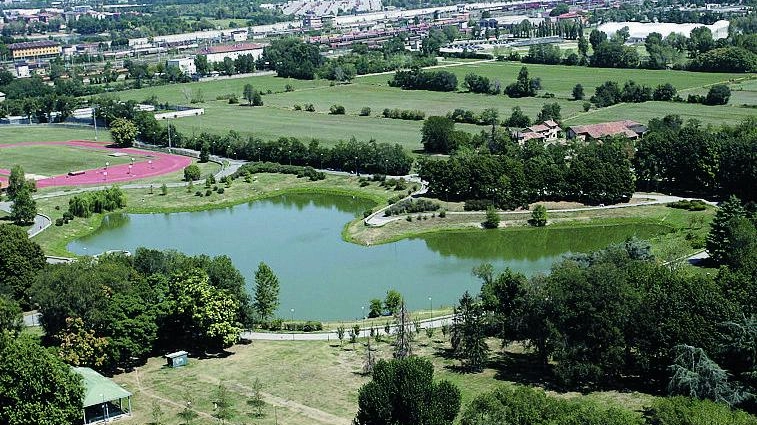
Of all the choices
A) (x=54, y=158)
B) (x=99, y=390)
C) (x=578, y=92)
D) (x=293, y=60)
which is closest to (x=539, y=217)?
(x=99, y=390)

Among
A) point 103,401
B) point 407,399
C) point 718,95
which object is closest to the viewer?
point 407,399

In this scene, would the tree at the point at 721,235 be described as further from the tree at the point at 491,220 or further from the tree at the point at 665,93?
the tree at the point at 665,93

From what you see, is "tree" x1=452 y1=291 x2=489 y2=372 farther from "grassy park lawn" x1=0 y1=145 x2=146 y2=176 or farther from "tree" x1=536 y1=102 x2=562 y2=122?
"tree" x1=536 y1=102 x2=562 y2=122

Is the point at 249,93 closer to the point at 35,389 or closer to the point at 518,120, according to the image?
the point at 518,120

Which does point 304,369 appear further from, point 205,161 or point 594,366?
point 205,161

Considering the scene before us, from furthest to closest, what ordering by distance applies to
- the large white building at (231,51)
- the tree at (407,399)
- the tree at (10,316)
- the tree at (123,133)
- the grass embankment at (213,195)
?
the large white building at (231,51)
the tree at (123,133)
the grass embankment at (213,195)
the tree at (10,316)
the tree at (407,399)

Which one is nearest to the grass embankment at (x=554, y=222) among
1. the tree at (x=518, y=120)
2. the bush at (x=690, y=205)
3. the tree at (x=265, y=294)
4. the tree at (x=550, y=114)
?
the bush at (x=690, y=205)
